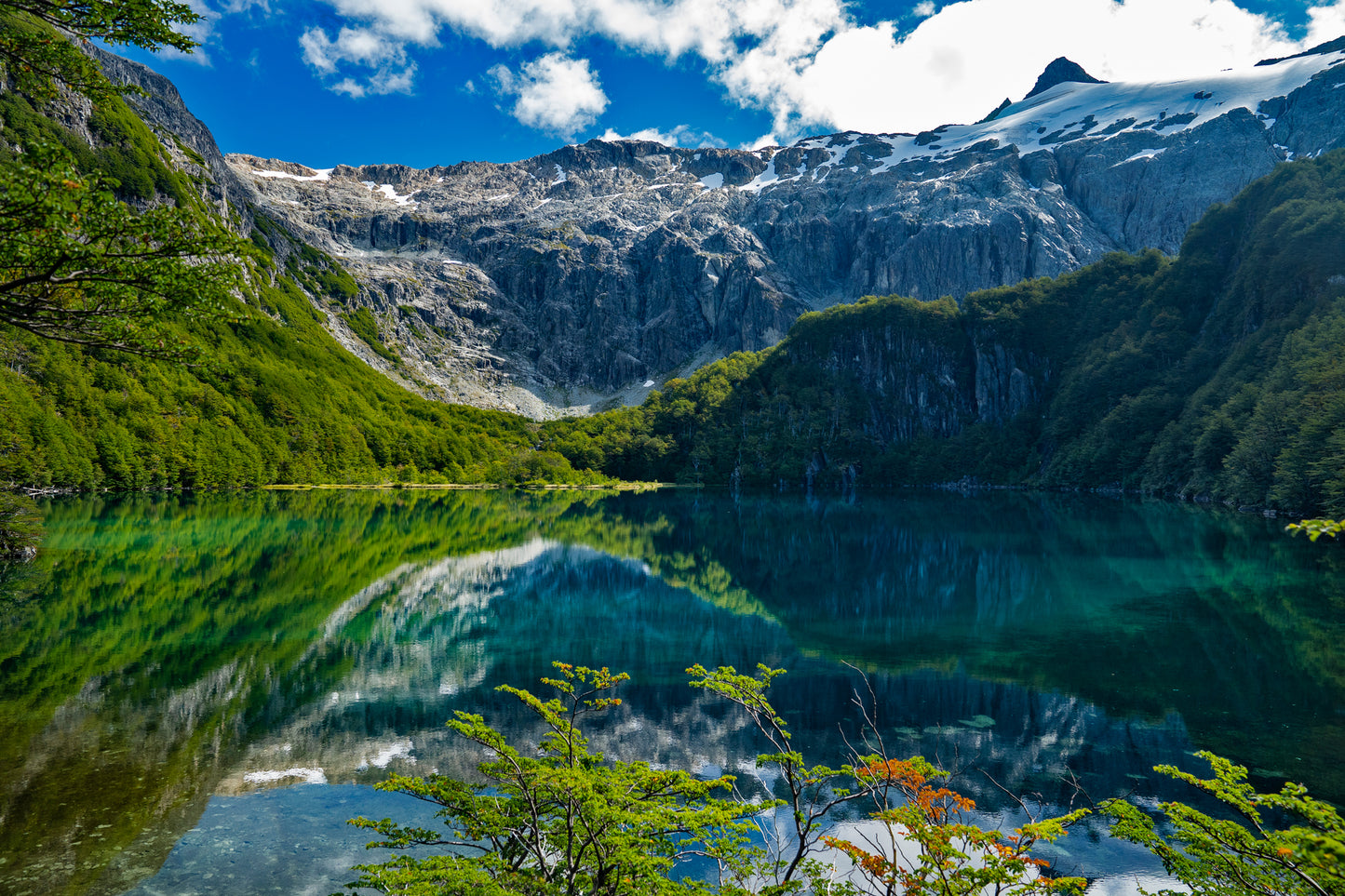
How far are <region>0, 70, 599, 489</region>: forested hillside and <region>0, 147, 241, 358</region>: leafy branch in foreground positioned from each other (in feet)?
0.15

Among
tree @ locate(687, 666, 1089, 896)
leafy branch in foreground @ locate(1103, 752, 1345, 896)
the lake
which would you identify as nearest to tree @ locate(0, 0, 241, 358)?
tree @ locate(687, 666, 1089, 896)

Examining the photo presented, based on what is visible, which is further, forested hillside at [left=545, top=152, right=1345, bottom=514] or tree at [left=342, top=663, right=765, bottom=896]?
forested hillside at [left=545, top=152, right=1345, bottom=514]

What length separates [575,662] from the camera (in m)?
18.4

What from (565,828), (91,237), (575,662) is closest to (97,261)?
(91,237)

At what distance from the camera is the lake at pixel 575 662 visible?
9.53 meters

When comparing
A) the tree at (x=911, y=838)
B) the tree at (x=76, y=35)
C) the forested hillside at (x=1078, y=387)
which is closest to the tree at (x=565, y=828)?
the tree at (x=911, y=838)

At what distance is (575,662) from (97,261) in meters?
14.2

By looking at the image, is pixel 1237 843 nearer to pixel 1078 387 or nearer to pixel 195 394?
pixel 195 394

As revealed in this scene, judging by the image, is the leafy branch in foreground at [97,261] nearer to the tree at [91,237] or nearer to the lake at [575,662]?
the tree at [91,237]

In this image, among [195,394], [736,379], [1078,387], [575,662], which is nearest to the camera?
[575,662]

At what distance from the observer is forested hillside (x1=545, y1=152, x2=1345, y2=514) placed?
68.7 m

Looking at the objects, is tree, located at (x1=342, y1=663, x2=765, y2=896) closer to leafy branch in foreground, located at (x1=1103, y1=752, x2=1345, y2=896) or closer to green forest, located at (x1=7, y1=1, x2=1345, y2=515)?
leafy branch in foreground, located at (x1=1103, y1=752, x2=1345, y2=896)

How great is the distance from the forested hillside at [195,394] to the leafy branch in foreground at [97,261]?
1.8 inches

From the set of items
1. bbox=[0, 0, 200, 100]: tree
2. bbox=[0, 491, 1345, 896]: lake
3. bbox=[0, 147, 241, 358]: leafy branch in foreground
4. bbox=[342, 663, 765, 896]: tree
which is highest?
bbox=[0, 0, 200, 100]: tree
